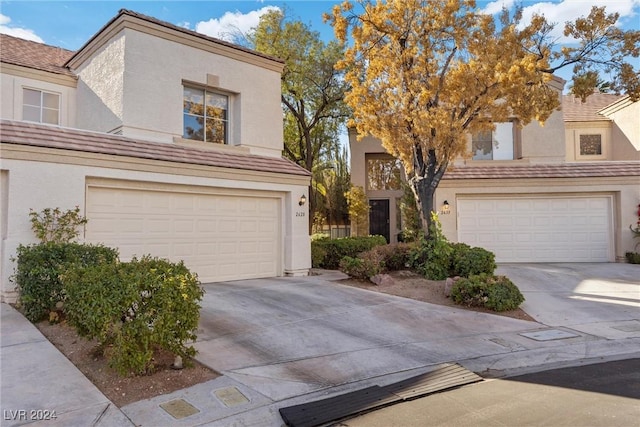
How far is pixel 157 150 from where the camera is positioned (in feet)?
33.0

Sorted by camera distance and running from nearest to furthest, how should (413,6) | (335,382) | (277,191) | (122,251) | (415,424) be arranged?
1. (415,424)
2. (335,382)
3. (122,251)
4. (413,6)
5. (277,191)

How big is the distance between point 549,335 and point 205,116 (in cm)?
950

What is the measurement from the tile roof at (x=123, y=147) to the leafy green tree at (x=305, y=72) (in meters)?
6.06

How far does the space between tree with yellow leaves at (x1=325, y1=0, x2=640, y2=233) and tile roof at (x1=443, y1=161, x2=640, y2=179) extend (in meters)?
3.47

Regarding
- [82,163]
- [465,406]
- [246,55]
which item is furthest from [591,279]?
[82,163]

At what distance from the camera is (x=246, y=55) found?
12531mm

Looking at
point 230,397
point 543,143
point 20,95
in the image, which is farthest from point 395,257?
point 20,95

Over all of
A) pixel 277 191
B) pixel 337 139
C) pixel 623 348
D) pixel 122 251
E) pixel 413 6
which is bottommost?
pixel 623 348

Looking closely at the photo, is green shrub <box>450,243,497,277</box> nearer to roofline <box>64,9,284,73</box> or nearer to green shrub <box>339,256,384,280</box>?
green shrub <box>339,256,384,280</box>

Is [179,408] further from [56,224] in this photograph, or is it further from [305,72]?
[305,72]

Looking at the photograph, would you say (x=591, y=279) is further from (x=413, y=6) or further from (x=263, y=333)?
(x=263, y=333)

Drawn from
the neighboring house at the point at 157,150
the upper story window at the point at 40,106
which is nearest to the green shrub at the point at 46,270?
the neighboring house at the point at 157,150

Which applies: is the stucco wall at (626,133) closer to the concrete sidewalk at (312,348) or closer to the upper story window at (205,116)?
the concrete sidewalk at (312,348)

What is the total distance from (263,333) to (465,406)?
3.22 metres
